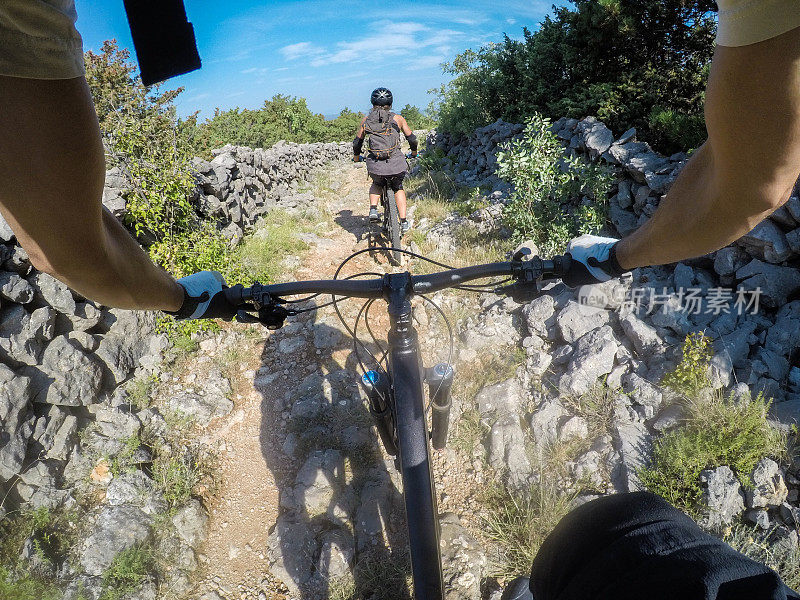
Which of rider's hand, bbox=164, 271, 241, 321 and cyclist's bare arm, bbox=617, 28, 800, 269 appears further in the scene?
rider's hand, bbox=164, 271, 241, 321

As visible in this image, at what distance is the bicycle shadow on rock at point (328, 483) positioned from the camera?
8.58 feet

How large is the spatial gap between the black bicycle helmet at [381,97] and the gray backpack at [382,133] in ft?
0.36

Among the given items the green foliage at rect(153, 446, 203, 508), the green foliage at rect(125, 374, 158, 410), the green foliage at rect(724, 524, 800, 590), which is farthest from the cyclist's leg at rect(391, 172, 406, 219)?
the green foliage at rect(724, 524, 800, 590)

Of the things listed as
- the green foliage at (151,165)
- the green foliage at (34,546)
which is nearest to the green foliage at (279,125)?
the green foliage at (151,165)

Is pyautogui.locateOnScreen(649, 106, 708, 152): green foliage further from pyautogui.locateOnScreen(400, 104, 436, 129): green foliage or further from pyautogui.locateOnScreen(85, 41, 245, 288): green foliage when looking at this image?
pyautogui.locateOnScreen(400, 104, 436, 129): green foliage

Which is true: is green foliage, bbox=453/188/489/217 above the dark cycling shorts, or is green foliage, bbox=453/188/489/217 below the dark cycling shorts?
below

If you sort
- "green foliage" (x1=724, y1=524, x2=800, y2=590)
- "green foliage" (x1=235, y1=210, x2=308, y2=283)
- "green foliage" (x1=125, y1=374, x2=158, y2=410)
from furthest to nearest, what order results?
1. "green foliage" (x1=235, y1=210, x2=308, y2=283)
2. "green foliage" (x1=125, y1=374, x2=158, y2=410)
3. "green foliage" (x1=724, y1=524, x2=800, y2=590)

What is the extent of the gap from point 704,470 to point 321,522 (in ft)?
8.43

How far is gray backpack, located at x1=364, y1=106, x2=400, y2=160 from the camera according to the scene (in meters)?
6.26

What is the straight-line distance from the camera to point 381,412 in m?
2.02

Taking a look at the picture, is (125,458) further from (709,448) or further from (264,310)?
(709,448)

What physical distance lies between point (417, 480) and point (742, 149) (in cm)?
136

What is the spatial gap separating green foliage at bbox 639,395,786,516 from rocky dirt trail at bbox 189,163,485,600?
133cm

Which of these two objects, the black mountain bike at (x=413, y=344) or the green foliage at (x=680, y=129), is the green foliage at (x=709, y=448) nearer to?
the black mountain bike at (x=413, y=344)
